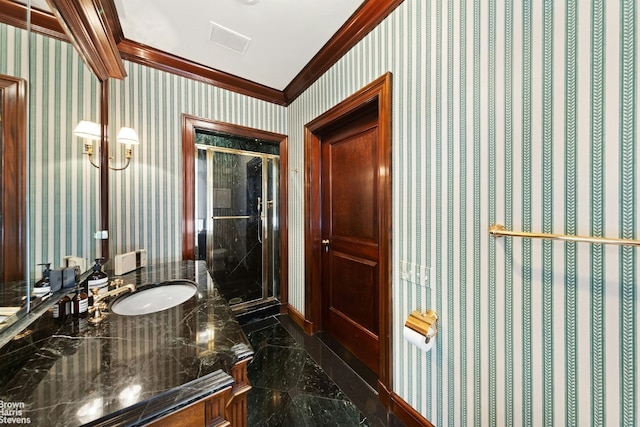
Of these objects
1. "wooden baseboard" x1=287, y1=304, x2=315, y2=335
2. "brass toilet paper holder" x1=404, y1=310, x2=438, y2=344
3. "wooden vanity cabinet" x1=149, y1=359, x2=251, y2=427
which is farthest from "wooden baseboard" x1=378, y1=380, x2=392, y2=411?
"wooden vanity cabinet" x1=149, y1=359, x2=251, y2=427

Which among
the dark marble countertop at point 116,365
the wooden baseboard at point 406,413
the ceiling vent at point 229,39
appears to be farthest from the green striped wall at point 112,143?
the wooden baseboard at point 406,413

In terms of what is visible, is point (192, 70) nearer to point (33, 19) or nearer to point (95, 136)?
point (95, 136)

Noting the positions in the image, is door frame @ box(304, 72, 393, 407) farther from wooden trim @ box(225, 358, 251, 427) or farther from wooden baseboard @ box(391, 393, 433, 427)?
wooden trim @ box(225, 358, 251, 427)

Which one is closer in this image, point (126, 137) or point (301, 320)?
point (126, 137)

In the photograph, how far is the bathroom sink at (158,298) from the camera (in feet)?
4.07

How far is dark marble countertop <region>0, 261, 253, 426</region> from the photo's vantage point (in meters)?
0.53

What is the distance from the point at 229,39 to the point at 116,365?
6.99 feet

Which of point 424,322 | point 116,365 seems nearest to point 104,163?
point 116,365

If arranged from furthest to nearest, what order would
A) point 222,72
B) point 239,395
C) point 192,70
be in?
point 222,72, point 192,70, point 239,395

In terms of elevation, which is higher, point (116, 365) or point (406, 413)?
point (116, 365)

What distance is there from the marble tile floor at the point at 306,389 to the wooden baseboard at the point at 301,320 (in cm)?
9

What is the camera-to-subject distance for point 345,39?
1754 mm
